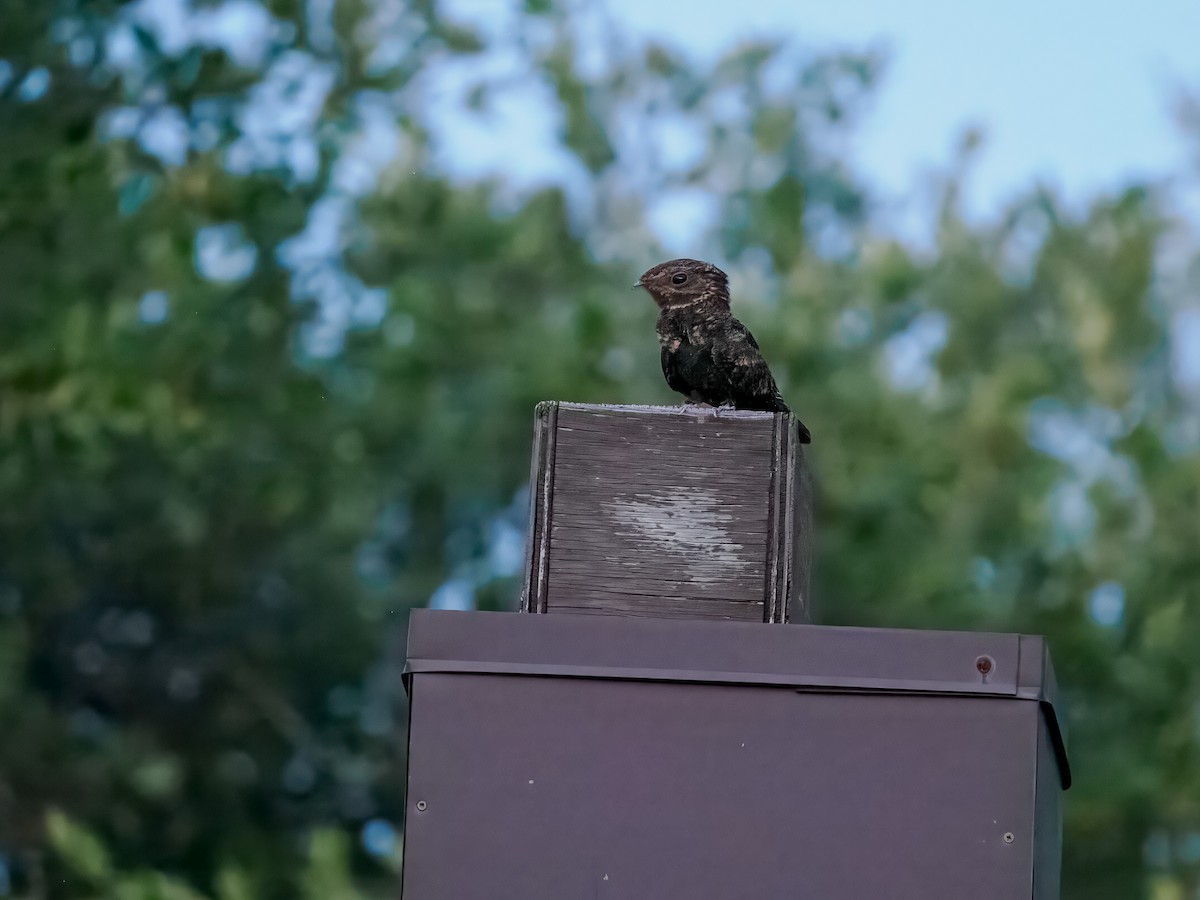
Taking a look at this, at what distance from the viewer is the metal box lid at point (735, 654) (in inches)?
83.0

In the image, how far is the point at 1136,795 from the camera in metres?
8.91

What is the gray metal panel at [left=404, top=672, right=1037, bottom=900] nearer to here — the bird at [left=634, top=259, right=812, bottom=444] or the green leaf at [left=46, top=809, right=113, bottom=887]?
the bird at [left=634, top=259, right=812, bottom=444]

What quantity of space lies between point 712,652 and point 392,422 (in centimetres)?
829

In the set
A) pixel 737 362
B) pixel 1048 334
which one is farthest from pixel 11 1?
pixel 737 362

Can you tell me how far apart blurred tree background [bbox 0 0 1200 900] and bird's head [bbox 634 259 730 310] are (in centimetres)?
566

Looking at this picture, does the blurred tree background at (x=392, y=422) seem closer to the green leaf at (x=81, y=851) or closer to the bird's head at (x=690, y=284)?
the green leaf at (x=81, y=851)

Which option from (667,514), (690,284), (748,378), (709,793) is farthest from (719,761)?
Answer: (690,284)

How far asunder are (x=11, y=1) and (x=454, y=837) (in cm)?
997

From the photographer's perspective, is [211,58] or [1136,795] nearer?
[1136,795]

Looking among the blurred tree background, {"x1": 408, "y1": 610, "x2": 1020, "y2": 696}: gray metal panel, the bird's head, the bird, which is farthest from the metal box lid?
the blurred tree background

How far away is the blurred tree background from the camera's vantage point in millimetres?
9062

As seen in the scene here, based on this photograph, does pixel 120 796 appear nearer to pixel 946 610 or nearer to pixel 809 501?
pixel 946 610

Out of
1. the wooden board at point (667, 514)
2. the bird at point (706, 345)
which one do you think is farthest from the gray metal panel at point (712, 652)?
the bird at point (706, 345)

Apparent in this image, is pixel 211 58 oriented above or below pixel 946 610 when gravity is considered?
above
